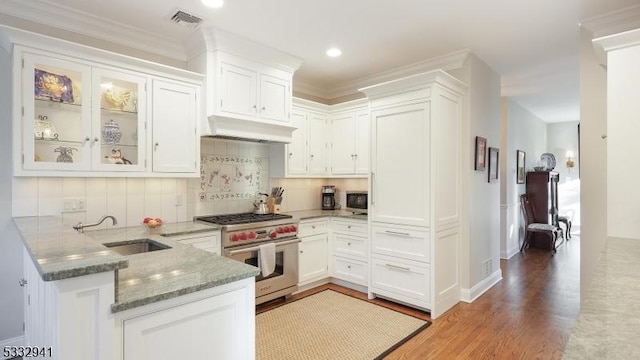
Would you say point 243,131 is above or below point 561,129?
below

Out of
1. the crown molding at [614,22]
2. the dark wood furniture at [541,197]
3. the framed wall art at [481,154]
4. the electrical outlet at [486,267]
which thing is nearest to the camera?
the crown molding at [614,22]

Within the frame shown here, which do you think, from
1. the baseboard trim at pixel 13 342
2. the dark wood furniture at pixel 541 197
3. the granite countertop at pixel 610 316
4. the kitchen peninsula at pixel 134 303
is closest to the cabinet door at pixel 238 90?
the kitchen peninsula at pixel 134 303

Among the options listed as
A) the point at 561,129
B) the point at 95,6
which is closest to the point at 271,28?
the point at 95,6

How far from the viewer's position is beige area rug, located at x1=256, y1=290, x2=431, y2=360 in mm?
2520

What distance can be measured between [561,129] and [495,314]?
22.5 feet

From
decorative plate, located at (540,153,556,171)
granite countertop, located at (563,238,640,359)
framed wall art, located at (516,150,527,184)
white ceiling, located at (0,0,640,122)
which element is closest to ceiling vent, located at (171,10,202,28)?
white ceiling, located at (0,0,640,122)

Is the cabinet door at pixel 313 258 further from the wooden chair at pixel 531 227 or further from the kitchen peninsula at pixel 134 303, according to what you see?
the wooden chair at pixel 531 227

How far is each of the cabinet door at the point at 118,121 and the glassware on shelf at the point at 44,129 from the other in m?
0.25

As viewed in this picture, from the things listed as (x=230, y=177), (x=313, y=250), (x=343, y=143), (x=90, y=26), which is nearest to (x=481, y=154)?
(x=343, y=143)

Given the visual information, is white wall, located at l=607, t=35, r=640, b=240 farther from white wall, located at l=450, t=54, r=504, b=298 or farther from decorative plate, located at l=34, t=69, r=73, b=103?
decorative plate, located at l=34, t=69, r=73, b=103

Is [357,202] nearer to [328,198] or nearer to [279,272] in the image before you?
[328,198]

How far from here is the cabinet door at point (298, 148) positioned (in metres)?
4.02

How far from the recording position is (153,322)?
119 cm

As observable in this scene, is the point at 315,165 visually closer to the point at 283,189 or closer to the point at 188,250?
the point at 283,189
